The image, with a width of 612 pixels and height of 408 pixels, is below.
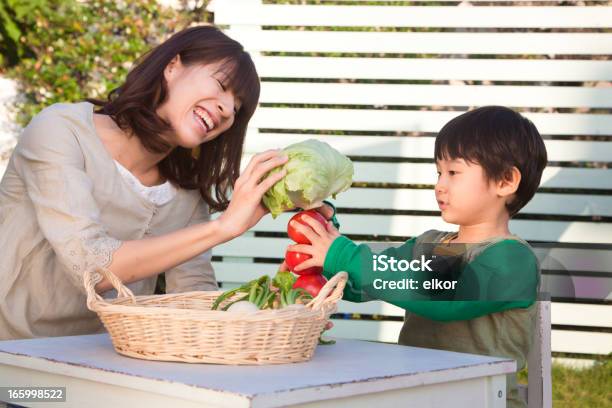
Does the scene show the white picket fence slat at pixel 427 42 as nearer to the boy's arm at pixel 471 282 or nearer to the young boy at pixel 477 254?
the young boy at pixel 477 254

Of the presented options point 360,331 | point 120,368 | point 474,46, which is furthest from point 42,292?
point 474,46

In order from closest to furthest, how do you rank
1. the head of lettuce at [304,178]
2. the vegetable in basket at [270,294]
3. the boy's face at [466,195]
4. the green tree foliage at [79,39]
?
the vegetable in basket at [270,294] → the head of lettuce at [304,178] → the boy's face at [466,195] → the green tree foliage at [79,39]

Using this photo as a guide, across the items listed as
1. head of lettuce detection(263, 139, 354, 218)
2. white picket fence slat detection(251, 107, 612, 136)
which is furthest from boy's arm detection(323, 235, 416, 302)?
white picket fence slat detection(251, 107, 612, 136)

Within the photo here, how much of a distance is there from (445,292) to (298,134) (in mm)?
2823

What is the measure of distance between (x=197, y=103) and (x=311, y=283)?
0.71 metres

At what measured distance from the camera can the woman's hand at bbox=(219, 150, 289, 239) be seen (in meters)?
2.52

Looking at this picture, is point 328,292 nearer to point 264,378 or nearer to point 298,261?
point 264,378

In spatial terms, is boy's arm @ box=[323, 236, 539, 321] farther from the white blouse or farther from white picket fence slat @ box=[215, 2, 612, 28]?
white picket fence slat @ box=[215, 2, 612, 28]

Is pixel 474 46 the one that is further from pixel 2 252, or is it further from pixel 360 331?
pixel 2 252

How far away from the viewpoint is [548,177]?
534 centimetres

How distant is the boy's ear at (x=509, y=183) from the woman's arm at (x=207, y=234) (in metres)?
0.75

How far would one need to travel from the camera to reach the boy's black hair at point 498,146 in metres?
2.92

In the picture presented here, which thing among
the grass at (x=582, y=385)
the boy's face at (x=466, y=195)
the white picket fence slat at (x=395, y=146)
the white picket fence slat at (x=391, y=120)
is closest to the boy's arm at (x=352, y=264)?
the boy's face at (x=466, y=195)

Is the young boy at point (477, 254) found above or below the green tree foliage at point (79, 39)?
below
